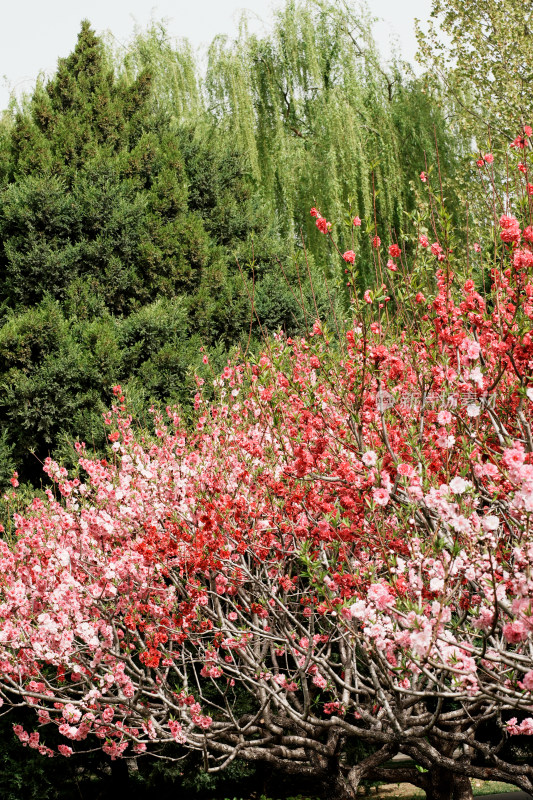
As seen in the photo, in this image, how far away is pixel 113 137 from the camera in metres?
11.0

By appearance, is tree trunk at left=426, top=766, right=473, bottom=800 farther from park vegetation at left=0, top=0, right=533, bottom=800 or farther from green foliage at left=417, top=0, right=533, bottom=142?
green foliage at left=417, top=0, right=533, bottom=142

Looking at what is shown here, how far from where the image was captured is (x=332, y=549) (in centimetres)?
425

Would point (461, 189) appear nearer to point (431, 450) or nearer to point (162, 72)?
point (162, 72)

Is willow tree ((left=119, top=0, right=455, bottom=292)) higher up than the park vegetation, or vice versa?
willow tree ((left=119, top=0, right=455, bottom=292))

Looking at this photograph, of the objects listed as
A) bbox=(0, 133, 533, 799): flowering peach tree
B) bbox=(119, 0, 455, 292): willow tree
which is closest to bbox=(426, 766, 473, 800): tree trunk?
bbox=(0, 133, 533, 799): flowering peach tree

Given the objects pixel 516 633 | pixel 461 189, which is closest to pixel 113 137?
pixel 461 189

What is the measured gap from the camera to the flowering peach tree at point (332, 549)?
3.22 metres

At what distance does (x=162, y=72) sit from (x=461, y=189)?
5637mm

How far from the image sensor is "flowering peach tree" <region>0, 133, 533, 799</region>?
10.6 ft

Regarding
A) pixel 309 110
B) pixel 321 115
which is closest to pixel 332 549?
pixel 321 115

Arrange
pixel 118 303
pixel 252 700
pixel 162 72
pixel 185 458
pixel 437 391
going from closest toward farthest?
pixel 437 391, pixel 185 458, pixel 252 700, pixel 118 303, pixel 162 72

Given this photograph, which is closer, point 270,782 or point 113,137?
point 270,782

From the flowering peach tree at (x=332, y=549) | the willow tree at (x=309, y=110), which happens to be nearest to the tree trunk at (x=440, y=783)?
the flowering peach tree at (x=332, y=549)

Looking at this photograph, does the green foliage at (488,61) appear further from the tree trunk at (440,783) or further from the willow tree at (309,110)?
the tree trunk at (440,783)
